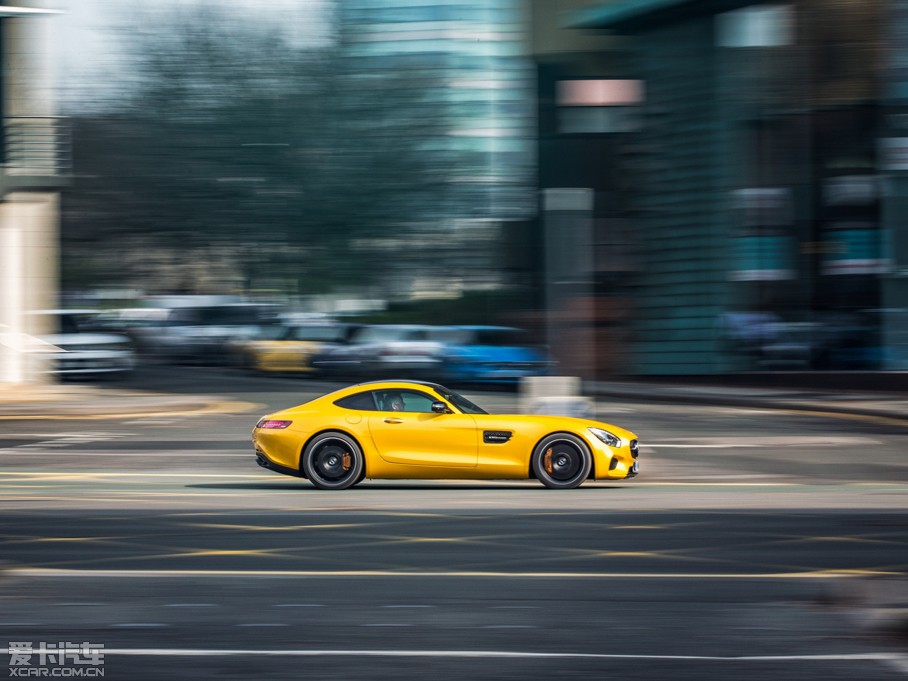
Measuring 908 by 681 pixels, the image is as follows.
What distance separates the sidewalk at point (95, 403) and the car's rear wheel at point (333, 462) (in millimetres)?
12157

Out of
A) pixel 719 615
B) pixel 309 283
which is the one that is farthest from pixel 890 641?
pixel 309 283

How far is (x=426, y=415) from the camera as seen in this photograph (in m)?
13.6

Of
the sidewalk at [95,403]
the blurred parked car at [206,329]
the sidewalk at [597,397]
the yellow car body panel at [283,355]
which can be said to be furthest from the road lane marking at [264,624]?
the blurred parked car at [206,329]

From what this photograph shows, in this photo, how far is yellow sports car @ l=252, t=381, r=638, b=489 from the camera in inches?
528

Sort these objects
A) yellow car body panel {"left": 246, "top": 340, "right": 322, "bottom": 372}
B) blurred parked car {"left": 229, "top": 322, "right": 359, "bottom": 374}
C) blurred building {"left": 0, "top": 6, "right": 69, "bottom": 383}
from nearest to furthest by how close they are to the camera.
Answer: blurred building {"left": 0, "top": 6, "right": 69, "bottom": 383} → blurred parked car {"left": 229, "top": 322, "right": 359, "bottom": 374} → yellow car body panel {"left": 246, "top": 340, "right": 322, "bottom": 372}

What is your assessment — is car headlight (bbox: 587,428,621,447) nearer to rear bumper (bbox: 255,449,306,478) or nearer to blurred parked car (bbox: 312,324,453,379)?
rear bumper (bbox: 255,449,306,478)

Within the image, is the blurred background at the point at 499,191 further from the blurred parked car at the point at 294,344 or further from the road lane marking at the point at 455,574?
the road lane marking at the point at 455,574

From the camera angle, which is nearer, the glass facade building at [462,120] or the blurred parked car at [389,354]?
the blurred parked car at [389,354]

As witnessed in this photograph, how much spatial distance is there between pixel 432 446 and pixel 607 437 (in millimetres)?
1671

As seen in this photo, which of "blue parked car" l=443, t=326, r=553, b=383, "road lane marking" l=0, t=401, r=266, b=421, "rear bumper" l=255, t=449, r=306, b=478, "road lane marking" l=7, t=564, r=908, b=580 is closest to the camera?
"road lane marking" l=7, t=564, r=908, b=580

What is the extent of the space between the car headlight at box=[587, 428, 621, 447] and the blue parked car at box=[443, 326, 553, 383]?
16.2 metres

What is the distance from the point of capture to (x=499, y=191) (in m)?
46.9

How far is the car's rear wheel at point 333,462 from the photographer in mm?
13484

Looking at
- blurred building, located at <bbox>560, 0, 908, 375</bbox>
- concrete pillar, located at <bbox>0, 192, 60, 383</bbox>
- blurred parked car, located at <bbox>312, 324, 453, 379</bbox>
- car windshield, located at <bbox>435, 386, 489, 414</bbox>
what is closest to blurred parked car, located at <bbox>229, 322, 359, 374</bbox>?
blurred parked car, located at <bbox>312, 324, 453, 379</bbox>
